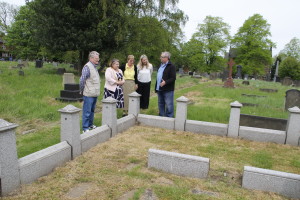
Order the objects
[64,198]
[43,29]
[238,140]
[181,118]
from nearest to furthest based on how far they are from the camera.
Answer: [64,198] < [238,140] < [181,118] < [43,29]

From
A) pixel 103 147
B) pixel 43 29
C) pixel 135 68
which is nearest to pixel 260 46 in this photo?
pixel 43 29

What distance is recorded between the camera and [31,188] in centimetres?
310

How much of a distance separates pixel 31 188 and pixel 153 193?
1.61 m

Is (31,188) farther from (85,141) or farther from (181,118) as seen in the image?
(181,118)

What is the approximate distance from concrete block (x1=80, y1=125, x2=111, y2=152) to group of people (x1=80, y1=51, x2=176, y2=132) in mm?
541

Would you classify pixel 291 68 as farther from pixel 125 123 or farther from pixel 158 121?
pixel 125 123

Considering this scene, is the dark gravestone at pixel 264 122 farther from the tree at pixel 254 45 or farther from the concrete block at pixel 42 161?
the tree at pixel 254 45

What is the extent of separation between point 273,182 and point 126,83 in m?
4.79

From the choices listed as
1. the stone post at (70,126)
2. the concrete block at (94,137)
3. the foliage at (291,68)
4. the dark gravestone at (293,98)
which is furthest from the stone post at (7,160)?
the foliage at (291,68)

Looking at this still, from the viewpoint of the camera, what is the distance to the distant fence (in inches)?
114

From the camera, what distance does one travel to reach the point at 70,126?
3961 millimetres

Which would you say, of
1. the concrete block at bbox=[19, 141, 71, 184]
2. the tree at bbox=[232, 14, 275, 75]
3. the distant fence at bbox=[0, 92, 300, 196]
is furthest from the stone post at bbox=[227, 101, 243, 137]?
the tree at bbox=[232, 14, 275, 75]

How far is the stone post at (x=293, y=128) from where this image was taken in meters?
5.35

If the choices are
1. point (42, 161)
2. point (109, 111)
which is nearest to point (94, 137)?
point (109, 111)
